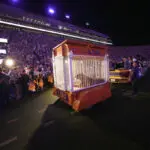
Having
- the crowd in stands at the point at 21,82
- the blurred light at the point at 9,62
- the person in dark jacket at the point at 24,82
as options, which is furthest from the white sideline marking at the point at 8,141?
the blurred light at the point at 9,62

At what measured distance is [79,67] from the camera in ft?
16.3

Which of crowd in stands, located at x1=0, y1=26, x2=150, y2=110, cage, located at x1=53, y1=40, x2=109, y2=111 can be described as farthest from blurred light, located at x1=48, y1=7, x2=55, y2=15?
cage, located at x1=53, y1=40, x2=109, y2=111

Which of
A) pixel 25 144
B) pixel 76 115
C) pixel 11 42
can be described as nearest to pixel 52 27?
pixel 11 42

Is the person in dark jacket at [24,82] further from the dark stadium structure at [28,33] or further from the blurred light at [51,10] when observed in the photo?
the blurred light at [51,10]

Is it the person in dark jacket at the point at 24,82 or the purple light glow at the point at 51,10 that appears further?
the purple light glow at the point at 51,10

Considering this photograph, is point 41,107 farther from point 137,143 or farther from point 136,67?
point 136,67

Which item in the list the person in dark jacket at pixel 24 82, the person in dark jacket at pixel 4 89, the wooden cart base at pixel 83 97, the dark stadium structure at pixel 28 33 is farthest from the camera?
the dark stadium structure at pixel 28 33

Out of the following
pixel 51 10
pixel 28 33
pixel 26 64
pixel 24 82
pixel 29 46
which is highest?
pixel 51 10

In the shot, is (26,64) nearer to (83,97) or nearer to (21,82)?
(21,82)

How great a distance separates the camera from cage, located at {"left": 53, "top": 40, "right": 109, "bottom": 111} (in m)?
4.39

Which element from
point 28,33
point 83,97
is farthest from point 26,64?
point 83,97

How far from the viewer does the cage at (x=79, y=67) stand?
4.39 metres

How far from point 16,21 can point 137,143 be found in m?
7.37

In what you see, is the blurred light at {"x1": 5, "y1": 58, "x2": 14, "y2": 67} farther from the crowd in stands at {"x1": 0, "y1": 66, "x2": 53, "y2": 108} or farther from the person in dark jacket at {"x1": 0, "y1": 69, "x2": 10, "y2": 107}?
the person in dark jacket at {"x1": 0, "y1": 69, "x2": 10, "y2": 107}
